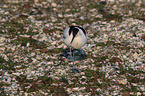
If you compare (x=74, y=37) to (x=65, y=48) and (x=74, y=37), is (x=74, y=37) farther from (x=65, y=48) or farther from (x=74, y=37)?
(x=65, y=48)

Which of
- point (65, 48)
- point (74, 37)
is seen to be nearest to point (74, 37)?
point (74, 37)

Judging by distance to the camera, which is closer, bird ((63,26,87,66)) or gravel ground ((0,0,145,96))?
gravel ground ((0,0,145,96))

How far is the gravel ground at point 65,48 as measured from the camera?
8484mm

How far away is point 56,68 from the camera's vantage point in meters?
9.35

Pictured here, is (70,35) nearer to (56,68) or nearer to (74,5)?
(56,68)

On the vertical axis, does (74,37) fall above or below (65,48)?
above

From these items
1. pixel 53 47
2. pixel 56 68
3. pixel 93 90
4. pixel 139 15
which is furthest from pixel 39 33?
pixel 139 15

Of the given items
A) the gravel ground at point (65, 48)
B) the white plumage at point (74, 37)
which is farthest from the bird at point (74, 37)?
the gravel ground at point (65, 48)

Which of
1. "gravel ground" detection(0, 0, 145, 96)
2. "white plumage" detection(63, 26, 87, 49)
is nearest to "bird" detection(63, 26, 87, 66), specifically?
"white plumage" detection(63, 26, 87, 49)

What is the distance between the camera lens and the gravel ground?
27.8 ft

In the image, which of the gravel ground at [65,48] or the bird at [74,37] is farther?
the bird at [74,37]

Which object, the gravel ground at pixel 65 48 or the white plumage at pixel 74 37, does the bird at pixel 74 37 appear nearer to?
the white plumage at pixel 74 37

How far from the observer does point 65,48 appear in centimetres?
1067

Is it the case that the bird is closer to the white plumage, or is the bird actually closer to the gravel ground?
the white plumage
